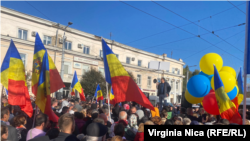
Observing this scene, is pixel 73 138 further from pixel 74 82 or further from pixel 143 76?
pixel 143 76

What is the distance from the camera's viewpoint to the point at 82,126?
489 centimetres

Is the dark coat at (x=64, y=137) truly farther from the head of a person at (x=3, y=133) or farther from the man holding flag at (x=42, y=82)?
the man holding flag at (x=42, y=82)

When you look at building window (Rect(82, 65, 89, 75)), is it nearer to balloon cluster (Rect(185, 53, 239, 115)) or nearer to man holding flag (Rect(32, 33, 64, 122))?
balloon cluster (Rect(185, 53, 239, 115))

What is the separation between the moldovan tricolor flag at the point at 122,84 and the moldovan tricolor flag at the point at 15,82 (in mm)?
2296

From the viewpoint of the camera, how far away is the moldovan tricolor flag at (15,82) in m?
5.69

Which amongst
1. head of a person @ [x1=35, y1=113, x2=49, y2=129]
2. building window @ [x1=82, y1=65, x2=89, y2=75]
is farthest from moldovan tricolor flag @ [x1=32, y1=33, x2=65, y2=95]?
building window @ [x1=82, y1=65, x2=89, y2=75]

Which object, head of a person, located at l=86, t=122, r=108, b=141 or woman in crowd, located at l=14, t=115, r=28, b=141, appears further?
woman in crowd, located at l=14, t=115, r=28, b=141

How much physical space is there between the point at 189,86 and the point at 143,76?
30437mm

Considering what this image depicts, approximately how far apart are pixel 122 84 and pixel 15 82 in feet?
10.2

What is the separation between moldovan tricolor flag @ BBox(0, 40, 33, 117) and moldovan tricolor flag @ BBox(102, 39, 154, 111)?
2.30m

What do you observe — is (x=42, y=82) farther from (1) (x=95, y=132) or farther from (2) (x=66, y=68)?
(2) (x=66, y=68)

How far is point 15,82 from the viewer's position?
6043 mm

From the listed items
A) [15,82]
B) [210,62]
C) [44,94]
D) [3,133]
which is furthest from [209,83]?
[3,133]

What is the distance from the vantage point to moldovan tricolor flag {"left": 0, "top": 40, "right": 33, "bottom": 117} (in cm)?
569
